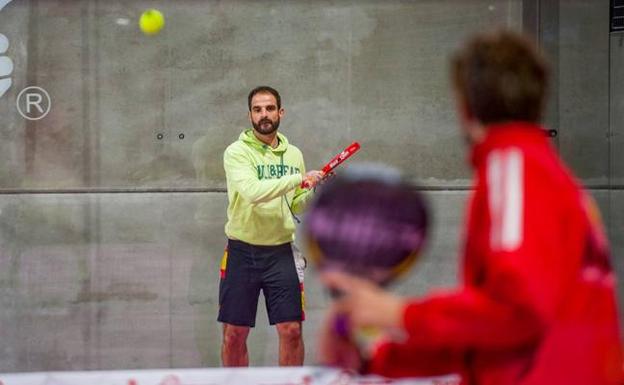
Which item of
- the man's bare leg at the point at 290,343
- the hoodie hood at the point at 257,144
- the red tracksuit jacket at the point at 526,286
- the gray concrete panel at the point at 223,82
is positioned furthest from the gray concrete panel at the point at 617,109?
the red tracksuit jacket at the point at 526,286

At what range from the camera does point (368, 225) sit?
5.63 ft

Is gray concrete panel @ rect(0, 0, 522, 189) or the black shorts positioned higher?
gray concrete panel @ rect(0, 0, 522, 189)

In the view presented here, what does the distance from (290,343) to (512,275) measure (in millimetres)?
3922

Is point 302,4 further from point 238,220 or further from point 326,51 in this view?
point 238,220

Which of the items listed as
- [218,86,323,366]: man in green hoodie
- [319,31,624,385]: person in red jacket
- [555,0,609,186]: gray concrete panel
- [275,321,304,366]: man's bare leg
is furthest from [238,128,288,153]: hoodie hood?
[319,31,624,385]: person in red jacket

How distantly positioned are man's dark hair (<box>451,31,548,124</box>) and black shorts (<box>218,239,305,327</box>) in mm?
3635

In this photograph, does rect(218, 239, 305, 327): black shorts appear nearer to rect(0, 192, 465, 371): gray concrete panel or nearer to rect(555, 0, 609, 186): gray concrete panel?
rect(0, 192, 465, 371): gray concrete panel

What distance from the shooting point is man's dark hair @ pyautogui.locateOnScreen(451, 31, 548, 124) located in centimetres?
174

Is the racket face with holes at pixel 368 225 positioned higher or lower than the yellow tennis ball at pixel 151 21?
lower

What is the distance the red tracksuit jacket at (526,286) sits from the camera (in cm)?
161

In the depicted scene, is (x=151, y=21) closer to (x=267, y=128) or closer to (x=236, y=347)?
(x=267, y=128)

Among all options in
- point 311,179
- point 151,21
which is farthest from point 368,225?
point 151,21

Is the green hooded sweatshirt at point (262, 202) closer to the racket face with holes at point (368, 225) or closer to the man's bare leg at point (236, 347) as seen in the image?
the man's bare leg at point (236, 347)

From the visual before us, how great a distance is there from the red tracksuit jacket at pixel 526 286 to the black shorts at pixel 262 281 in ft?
11.5
